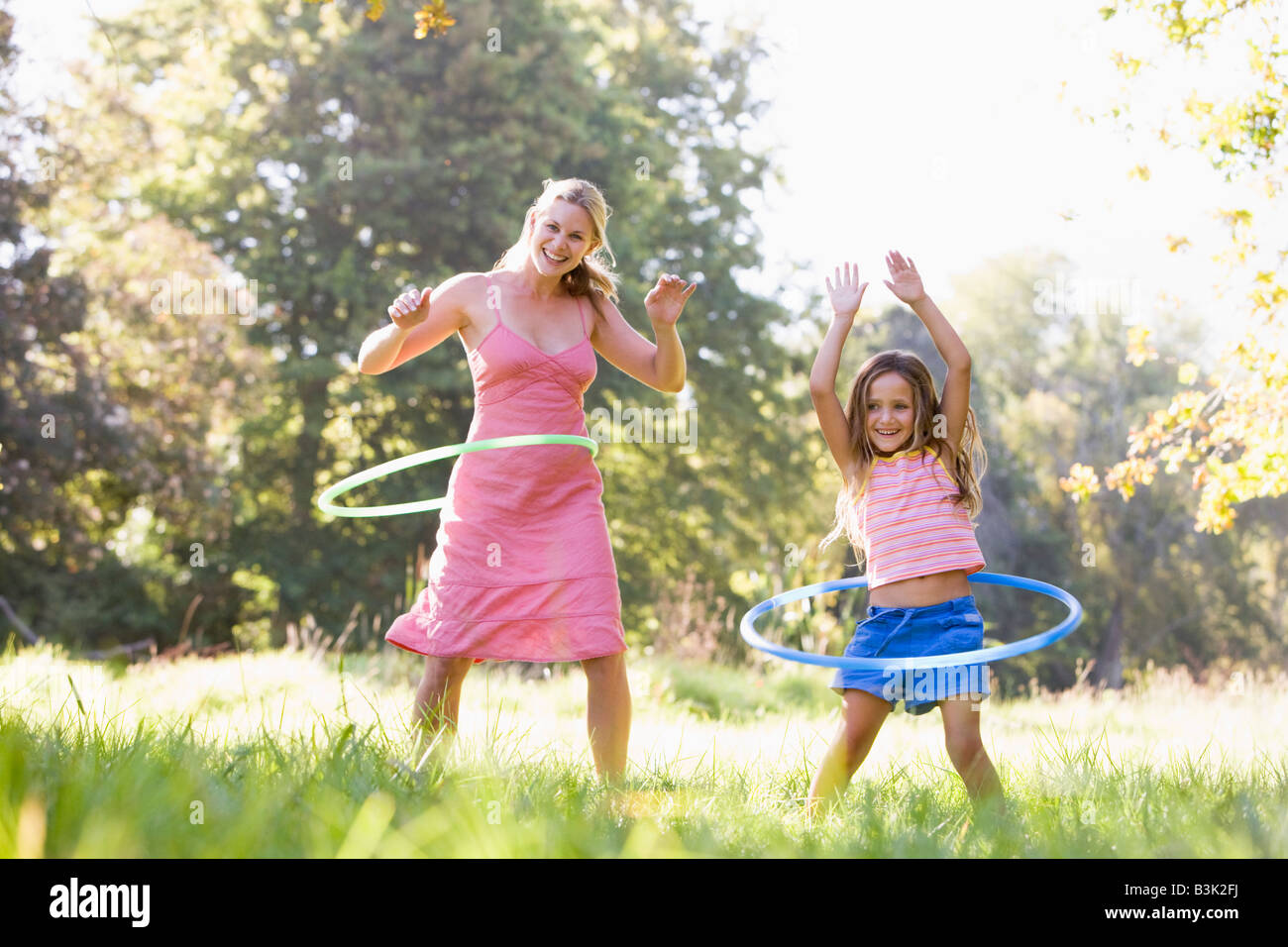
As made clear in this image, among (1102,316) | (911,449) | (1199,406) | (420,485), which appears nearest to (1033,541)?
(1102,316)

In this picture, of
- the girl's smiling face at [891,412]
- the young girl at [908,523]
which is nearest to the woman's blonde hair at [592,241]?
the young girl at [908,523]

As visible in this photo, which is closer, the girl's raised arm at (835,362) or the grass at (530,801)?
the grass at (530,801)

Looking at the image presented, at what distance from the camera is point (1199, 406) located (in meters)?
6.08

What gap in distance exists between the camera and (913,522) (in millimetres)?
3705

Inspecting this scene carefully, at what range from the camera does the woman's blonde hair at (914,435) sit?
12.5 feet

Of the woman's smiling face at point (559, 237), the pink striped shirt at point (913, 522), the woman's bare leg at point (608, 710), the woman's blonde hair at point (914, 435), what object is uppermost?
the woman's smiling face at point (559, 237)

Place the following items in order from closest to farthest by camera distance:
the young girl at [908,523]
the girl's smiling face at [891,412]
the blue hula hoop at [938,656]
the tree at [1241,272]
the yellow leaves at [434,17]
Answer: the blue hula hoop at [938,656]
the young girl at [908,523]
the girl's smiling face at [891,412]
the yellow leaves at [434,17]
the tree at [1241,272]

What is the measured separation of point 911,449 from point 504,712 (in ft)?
11.4

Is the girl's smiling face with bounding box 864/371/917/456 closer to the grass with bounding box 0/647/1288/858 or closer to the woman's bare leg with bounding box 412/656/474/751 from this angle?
the grass with bounding box 0/647/1288/858

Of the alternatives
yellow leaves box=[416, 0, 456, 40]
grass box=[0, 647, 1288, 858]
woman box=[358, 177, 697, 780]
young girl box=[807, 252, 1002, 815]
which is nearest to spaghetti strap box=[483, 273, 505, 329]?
woman box=[358, 177, 697, 780]

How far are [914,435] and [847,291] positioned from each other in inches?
20.6

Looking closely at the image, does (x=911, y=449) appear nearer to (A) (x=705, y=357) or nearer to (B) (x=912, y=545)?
(B) (x=912, y=545)

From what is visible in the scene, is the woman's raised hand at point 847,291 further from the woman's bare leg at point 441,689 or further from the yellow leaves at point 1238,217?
the yellow leaves at point 1238,217

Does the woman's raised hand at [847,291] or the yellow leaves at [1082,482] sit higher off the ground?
the woman's raised hand at [847,291]
